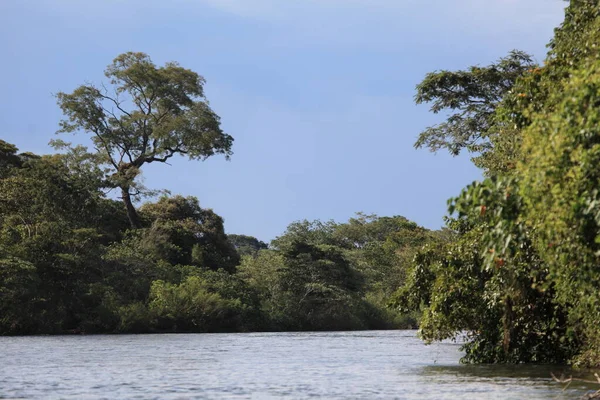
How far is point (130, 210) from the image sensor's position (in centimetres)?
6475

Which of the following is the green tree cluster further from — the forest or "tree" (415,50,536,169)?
"tree" (415,50,536,169)

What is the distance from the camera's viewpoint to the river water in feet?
56.3

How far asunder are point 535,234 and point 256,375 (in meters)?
9.05

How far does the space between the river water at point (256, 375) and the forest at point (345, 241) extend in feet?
5.54

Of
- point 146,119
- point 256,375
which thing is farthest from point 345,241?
point 256,375

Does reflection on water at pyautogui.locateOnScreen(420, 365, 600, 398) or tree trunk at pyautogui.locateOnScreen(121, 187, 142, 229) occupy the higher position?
tree trunk at pyautogui.locateOnScreen(121, 187, 142, 229)

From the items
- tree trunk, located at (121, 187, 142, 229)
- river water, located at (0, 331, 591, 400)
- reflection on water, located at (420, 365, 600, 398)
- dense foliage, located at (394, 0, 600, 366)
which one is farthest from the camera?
tree trunk, located at (121, 187, 142, 229)

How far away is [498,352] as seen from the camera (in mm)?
23406

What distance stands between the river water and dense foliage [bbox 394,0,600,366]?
1138mm

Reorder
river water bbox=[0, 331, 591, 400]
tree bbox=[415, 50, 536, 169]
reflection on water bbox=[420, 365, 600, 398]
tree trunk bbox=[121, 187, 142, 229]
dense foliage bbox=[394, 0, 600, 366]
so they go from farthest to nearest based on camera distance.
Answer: tree trunk bbox=[121, 187, 142, 229]
tree bbox=[415, 50, 536, 169]
reflection on water bbox=[420, 365, 600, 398]
river water bbox=[0, 331, 591, 400]
dense foliage bbox=[394, 0, 600, 366]

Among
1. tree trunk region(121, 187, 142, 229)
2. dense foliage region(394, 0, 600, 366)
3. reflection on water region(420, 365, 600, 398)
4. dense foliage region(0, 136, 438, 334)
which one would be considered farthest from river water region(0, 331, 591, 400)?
tree trunk region(121, 187, 142, 229)

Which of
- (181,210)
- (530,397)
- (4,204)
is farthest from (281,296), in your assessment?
(530,397)

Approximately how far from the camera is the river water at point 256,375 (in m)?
17.2

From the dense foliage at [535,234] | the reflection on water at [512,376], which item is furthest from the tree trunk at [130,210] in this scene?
the reflection on water at [512,376]
